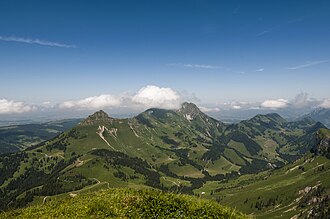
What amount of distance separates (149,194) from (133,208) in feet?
11.4

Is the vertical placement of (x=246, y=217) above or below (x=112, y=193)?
below

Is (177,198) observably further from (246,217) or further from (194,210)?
(246,217)

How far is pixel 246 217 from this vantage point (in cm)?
3559

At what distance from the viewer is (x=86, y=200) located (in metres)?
37.6

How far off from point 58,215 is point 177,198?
13.5 meters

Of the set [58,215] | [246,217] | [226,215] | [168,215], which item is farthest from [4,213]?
[246,217]

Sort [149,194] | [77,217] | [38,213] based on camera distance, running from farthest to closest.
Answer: [149,194]
[38,213]
[77,217]

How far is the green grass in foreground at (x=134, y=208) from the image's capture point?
3441 centimetres

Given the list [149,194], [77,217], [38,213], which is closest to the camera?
[77,217]

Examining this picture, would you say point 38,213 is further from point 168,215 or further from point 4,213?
point 168,215

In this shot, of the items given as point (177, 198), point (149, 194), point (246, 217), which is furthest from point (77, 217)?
point (246, 217)

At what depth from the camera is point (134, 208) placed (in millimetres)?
35188

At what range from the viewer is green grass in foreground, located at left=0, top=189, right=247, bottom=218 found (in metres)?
34.4

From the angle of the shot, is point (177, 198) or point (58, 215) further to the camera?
point (177, 198)
